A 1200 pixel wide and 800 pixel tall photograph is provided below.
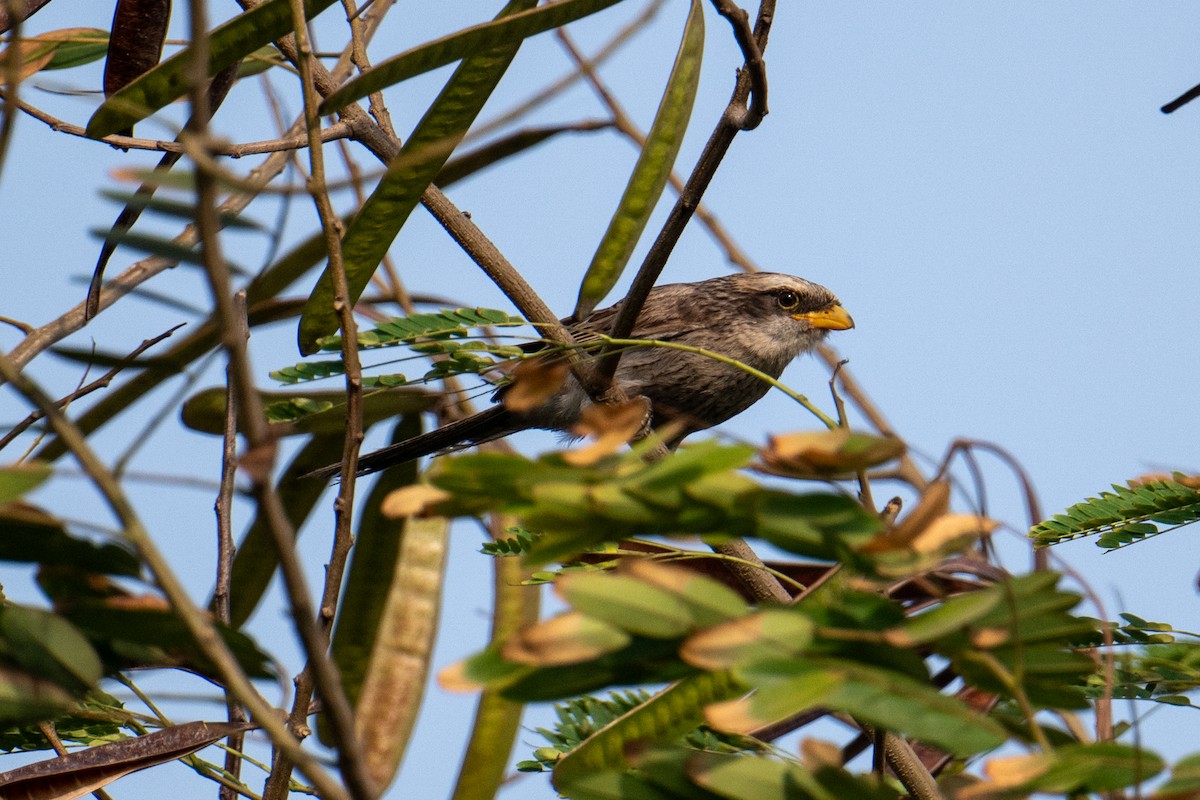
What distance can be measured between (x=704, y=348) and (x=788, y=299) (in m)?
0.52

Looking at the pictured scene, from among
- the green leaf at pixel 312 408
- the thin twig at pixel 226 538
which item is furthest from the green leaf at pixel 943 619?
the green leaf at pixel 312 408

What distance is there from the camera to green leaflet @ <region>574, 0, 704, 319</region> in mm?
3133

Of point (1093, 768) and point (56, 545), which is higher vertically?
point (56, 545)

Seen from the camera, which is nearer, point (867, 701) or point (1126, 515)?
point (867, 701)

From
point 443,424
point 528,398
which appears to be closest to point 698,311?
point 443,424

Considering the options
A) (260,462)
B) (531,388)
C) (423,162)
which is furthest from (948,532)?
(423,162)

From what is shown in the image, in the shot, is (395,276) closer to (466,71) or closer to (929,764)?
(466,71)

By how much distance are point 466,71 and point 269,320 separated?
4.34 feet

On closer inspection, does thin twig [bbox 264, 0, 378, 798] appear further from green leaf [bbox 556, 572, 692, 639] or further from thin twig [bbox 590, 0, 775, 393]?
thin twig [bbox 590, 0, 775, 393]

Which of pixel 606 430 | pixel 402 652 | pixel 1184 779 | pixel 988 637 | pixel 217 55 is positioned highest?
pixel 217 55

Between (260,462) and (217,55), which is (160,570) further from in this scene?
(217,55)

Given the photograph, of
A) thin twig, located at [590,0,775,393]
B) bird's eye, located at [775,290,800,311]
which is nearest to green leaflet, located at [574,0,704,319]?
thin twig, located at [590,0,775,393]

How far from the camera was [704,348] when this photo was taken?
4.98m

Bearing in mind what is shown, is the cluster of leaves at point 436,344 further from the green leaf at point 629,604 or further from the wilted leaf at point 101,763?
the green leaf at point 629,604
